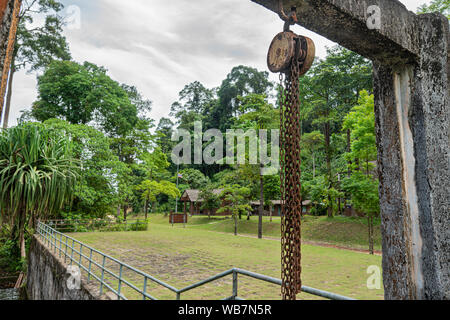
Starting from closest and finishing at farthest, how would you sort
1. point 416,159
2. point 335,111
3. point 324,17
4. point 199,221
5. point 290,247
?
point 290,247 → point 324,17 → point 416,159 → point 335,111 → point 199,221

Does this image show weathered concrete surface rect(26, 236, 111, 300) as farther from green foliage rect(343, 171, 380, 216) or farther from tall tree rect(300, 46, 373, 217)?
tall tree rect(300, 46, 373, 217)

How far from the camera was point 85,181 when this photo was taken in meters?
17.2

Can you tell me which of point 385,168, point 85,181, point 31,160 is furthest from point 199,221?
point 385,168

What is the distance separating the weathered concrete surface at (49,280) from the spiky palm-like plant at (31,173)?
1570 mm

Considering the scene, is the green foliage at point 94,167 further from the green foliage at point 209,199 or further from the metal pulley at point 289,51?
the metal pulley at point 289,51

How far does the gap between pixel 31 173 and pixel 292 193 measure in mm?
9565

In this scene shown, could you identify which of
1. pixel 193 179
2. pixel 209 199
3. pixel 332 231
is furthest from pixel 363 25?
pixel 193 179

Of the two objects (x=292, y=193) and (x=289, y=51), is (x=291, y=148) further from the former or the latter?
(x=289, y=51)

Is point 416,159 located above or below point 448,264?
above

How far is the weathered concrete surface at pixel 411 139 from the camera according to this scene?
250 cm

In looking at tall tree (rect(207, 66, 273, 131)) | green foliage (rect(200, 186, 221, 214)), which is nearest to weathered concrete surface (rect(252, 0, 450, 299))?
green foliage (rect(200, 186, 221, 214))

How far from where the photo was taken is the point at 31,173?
29.9 ft

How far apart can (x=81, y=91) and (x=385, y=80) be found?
24.8 metres
